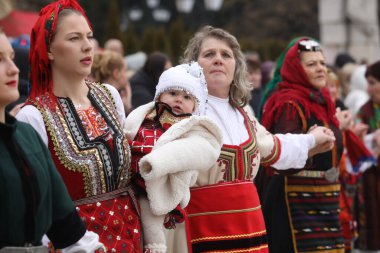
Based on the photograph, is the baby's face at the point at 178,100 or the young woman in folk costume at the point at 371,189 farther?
the young woman in folk costume at the point at 371,189

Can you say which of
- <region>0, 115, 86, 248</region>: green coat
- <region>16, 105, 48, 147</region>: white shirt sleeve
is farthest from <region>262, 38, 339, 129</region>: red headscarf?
<region>0, 115, 86, 248</region>: green coat

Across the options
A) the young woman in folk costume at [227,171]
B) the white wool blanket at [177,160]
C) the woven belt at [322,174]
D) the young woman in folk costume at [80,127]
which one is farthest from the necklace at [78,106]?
the woven belt at [322,174]

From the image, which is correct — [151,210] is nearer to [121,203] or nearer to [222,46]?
[121,203]

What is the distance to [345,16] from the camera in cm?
2081

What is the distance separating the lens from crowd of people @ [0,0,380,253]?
334cm

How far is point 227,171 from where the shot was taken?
186 inches

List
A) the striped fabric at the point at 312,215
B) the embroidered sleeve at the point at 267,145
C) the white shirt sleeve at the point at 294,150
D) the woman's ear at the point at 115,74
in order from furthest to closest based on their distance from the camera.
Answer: the woman's ear at the point at 115,74 < the striped fabric at the point at 312,215 < the white shirt sleeve at the point at 294,150 < the embroidered sleeve at the point at 267,145

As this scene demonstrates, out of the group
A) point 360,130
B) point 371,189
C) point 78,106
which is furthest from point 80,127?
point 371,189

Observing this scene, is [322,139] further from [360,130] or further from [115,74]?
[360,130]

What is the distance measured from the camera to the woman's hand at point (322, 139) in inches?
217

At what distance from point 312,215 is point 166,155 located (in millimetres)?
2179

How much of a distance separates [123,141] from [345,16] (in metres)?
17.5

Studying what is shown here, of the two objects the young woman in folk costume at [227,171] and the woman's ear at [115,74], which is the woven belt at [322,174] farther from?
the woman's ear at [115,74]

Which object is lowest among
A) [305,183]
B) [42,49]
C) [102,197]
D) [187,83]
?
[102,197]
